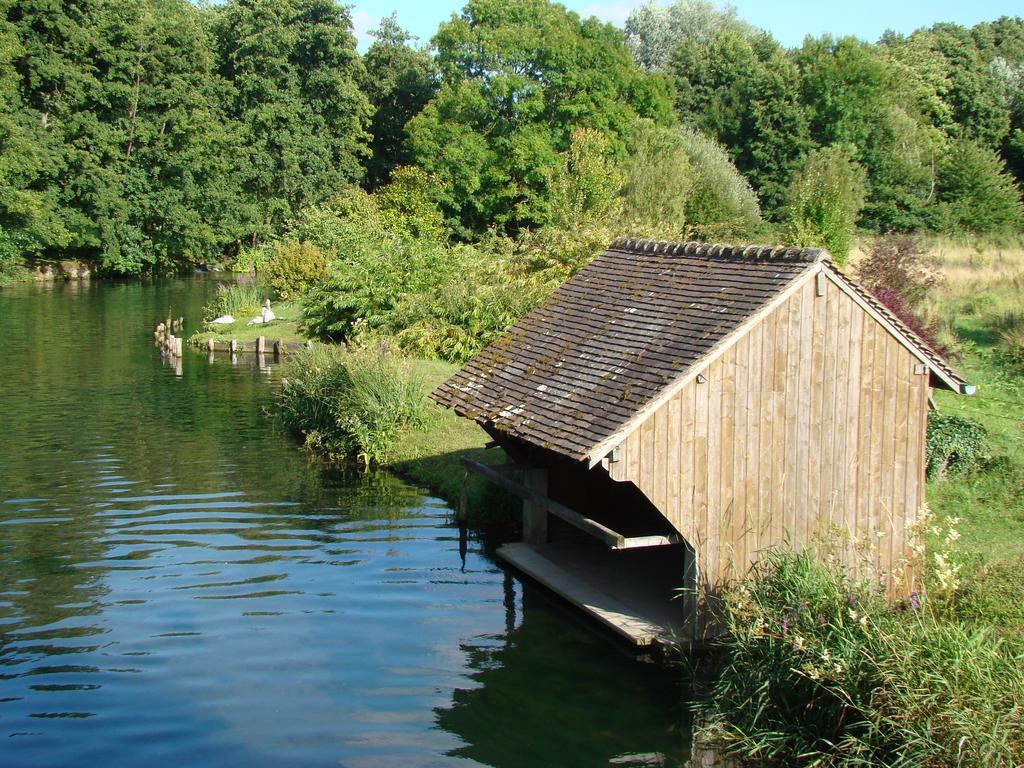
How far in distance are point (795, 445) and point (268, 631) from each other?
719cm

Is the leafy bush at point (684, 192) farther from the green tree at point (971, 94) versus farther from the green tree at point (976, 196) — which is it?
the green tree at point (971, 94)

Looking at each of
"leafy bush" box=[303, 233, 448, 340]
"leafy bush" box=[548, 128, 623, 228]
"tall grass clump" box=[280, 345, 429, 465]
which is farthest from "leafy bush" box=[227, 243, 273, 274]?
"tall grass clump" box=[280, 345, 429, 465]

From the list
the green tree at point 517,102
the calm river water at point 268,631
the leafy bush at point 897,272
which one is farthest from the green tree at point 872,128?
the calm river water at point 268,631

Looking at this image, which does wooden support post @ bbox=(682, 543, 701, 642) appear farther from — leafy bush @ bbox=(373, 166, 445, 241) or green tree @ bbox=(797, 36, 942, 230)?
green tree @ bbox=(797, 36, 942, 230)

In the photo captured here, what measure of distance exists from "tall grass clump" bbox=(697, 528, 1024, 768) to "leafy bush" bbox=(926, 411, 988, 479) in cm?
664

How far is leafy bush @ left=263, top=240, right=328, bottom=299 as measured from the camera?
4494cm

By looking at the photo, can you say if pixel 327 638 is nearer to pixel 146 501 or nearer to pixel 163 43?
pixel 146 501

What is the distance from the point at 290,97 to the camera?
210ft

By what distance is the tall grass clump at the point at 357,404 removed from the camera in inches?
922

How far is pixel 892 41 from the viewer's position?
255ft

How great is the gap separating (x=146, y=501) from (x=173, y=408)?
809cm

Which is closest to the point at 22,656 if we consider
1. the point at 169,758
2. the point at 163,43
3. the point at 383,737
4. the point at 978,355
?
the point at 169,758

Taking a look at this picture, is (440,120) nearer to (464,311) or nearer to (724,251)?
(464,311)

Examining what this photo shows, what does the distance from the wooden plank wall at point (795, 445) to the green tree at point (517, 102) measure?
40417mm
